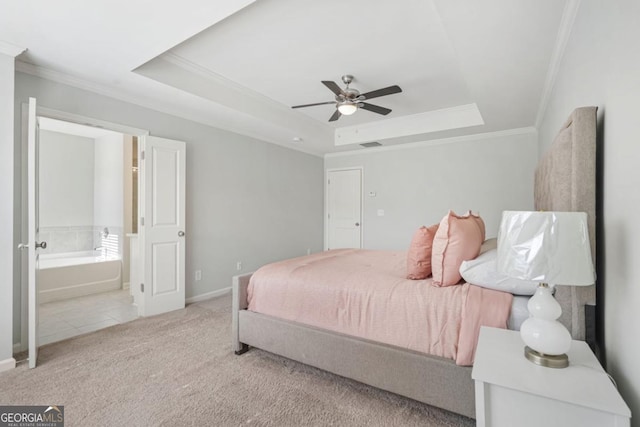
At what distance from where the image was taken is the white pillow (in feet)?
5.33

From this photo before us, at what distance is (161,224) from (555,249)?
3636 millimetres

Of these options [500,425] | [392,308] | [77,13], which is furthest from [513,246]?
[77,13]

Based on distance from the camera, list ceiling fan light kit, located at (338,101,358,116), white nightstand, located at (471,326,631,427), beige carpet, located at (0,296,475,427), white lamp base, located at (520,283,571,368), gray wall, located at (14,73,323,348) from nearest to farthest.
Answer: white nightstand, located at (471,326,631,427) → white lamp base, located at (520,283,571,368) → beige carpet, located at (0,296,475,427) → gray wall, located at (14,73,323,348) → ceiling fan light kit, located at (338,101,358,116)

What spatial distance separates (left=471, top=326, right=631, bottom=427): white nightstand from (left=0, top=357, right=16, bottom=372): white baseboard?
10.2 ft

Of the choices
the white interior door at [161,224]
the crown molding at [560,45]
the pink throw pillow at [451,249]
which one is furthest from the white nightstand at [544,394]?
the white interior door at [161,224]

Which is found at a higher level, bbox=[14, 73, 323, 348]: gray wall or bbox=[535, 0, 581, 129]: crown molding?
bbox=[535, 0, 581, 129]: crown molding

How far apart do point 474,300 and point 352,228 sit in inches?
174

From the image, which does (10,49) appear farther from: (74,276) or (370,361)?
(370,361)

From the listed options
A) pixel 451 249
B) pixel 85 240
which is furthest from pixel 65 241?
pixel 451 249

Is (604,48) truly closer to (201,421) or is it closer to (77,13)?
(201,421)

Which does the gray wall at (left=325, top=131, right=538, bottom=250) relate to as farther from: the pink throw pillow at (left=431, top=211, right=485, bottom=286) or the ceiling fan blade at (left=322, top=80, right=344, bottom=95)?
the pink throw pillow at (left=431, top=211, right=485, bottom=286)

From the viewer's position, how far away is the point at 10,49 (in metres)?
2.28

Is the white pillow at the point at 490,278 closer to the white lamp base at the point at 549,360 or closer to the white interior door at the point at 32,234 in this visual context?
the white lamp base at the point at 549,360

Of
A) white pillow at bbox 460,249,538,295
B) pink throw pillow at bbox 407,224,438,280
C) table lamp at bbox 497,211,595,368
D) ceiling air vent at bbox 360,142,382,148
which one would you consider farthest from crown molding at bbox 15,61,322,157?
table lamp at bbox 497,211,595,368
